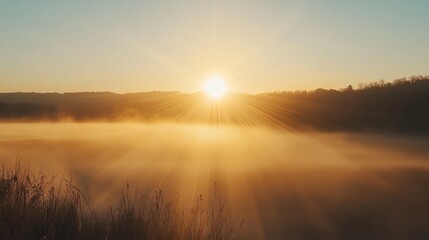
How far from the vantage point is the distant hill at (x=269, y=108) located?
90500mm

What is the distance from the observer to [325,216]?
1155 inches

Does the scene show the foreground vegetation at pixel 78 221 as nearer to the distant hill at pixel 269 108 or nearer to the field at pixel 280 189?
the field at pixel 280 189

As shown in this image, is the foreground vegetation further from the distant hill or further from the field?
the distant hill

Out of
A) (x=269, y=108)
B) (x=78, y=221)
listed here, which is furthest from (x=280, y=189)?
(x=269, y=108)

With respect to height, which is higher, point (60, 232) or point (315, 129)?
point (60, 232)

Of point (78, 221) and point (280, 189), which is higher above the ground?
point (78, 221)

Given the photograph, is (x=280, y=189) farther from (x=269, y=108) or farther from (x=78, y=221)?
(x=269, y=108)

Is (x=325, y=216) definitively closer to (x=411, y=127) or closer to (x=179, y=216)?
(x=179, y=216)

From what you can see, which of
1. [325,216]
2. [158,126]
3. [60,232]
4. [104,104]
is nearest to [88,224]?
[60,232]

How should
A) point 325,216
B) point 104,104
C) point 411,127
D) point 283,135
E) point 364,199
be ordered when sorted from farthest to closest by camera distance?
point 104,104
point 283,135
point 411,127
point 364,199
point 325,216

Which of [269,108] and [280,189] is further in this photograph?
[269,108]

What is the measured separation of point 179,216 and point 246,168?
4852cm

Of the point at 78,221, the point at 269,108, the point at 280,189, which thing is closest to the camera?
the point at 78,221

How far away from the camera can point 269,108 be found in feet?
392
